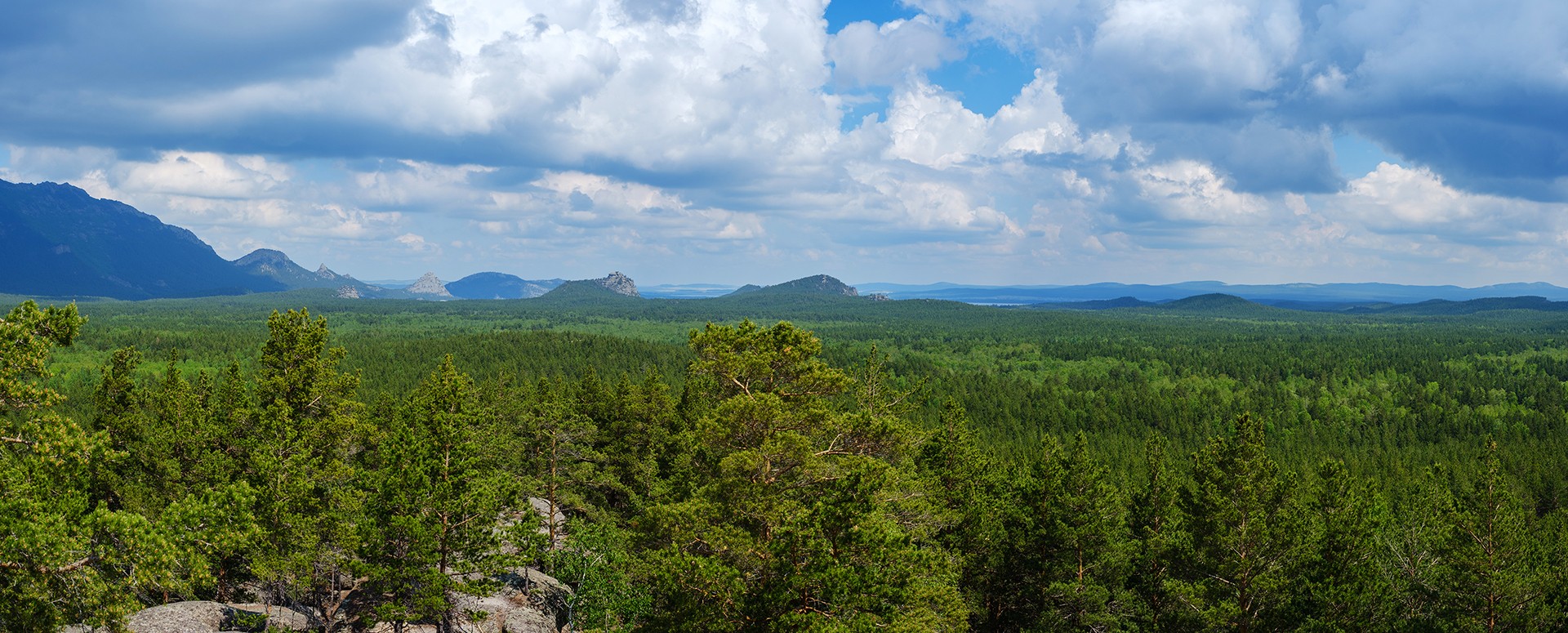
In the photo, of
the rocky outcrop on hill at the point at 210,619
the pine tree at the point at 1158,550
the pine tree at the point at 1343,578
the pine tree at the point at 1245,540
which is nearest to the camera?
the rocky outcrop on hill at the point at 210,619

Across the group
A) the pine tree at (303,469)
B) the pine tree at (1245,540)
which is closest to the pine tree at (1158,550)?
the pine tree at (1245,540)

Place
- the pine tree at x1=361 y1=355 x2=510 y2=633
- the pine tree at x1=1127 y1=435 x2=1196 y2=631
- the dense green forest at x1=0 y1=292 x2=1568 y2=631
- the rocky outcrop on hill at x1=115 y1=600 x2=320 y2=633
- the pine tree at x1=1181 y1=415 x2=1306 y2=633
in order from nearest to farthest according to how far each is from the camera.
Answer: the dense green forest at x1=0 y1=292 x2=1568 y2=631 < the pine tree at x1=361 y1=355 x2=510 y2=633 < the rocky outcrop on hill at x1=115 y1=600 x2=320 y2=633 < the pine tree at x1=1181 y1=415 x2=1306 y2=633 < the pine tree at x1=1127 y1=435 x2=1196 y2=631

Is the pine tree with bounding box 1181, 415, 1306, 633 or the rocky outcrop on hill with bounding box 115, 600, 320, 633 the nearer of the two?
the rocky outcrop on hill with bounding box 115, 600, 320, 633

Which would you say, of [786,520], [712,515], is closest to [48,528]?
[712,515]

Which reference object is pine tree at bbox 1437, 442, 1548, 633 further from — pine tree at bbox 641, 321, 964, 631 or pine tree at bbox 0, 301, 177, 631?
pine tree at bbox 0, 301, 177, 631

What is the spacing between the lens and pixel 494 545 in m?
29.8

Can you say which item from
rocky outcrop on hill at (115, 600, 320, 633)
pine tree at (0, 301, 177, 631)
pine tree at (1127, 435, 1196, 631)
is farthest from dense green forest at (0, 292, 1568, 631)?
rocky outcrop on hill at (115, 600, 320, 633)

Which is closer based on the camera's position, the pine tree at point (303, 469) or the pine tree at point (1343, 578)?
the pine tree at point (303, 469)

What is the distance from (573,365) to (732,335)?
129372 mm

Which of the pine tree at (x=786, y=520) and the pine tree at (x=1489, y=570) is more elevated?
the pine tree at (x=786, y=520)

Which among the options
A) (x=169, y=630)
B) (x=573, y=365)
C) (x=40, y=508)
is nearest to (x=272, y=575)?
(x=169, y=630)

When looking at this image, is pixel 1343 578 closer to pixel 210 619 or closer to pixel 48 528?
pixel 48 528

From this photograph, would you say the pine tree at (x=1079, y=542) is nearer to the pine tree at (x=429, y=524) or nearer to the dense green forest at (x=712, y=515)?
the dense green forest at (x=712, y=515)

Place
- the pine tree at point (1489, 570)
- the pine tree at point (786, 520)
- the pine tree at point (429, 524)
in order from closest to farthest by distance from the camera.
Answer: the pine tree at point (786, 520) < the pine tree at point (429, 524) < the pine tree at point (1489, 570)
